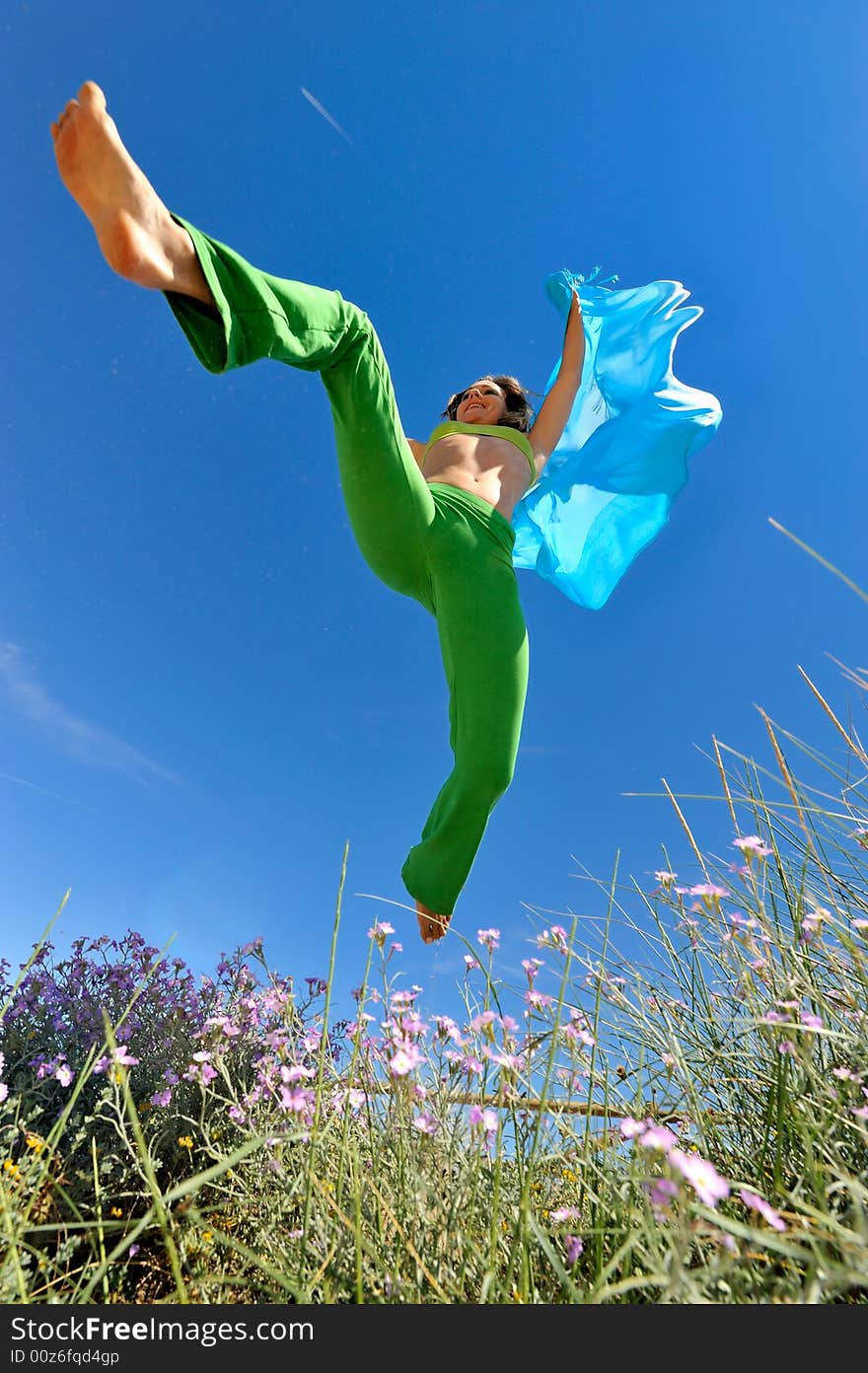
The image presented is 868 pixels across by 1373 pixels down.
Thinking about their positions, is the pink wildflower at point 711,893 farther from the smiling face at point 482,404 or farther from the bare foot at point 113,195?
the smiling face at point 482,404

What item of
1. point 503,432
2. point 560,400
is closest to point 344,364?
point 503,432

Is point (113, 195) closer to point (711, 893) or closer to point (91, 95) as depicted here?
point (91, 95)

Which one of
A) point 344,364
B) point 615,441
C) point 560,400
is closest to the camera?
point 344,364

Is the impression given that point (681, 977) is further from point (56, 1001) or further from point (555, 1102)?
point (56, 1001)

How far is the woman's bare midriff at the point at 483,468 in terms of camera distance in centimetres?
292

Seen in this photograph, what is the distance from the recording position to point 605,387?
3.60 meters

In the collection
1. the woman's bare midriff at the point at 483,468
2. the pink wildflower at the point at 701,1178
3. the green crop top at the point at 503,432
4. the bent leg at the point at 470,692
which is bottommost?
the pink wildflower at the point at 701,1178

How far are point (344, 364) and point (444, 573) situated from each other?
784 mm

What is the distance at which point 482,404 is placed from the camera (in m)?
3.44

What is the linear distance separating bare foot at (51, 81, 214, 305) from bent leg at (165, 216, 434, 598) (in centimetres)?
8

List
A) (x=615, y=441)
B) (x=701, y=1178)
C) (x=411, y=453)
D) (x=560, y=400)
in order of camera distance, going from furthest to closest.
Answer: (x=615, y=441) < (x=560, y=400) < (x=411, y=453) < (x=701, y=1178)

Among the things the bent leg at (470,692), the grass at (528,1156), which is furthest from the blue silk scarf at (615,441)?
the grass at (528,1156)

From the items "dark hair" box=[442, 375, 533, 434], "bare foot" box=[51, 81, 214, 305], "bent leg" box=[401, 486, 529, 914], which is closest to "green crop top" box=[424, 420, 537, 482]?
"dark hair" box=[442, 375, 533, 434]

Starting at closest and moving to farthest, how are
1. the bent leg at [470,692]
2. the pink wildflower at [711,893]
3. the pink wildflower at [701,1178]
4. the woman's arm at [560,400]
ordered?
the pink wildflower at [701,1178], the pink wildflower at [711,893], the bent leg at [470,692], the woman's arm at [560,400]
